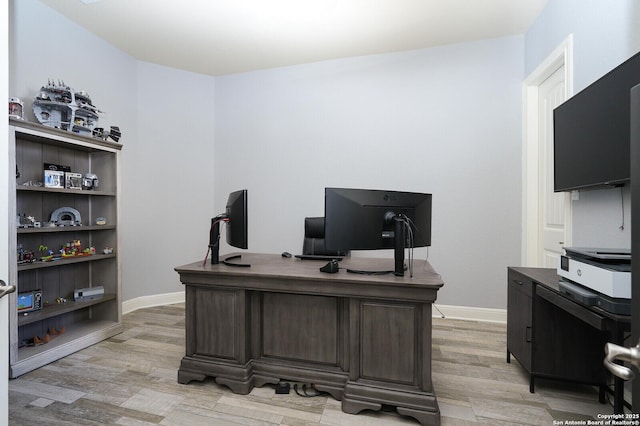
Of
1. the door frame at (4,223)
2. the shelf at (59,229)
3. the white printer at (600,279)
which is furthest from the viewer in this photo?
the shelf at (59,229)

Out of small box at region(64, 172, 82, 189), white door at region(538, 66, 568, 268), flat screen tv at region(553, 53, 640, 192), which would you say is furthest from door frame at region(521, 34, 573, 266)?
small box at region(64, 172, 82, 189)

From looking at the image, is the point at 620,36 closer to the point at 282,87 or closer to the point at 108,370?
the point at 282,87

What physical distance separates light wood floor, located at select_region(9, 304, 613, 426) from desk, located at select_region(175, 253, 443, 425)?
0.11 metres

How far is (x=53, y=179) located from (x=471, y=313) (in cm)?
417

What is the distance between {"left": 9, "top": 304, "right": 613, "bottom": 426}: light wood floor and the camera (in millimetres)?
1723

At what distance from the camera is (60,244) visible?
9.29ft

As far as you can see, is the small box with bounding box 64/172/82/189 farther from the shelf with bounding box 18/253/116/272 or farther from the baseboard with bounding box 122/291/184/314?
the baseboard with bounding box 122/291/184/314

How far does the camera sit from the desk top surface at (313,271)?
5.67 ft

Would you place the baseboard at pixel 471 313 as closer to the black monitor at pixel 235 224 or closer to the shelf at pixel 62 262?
the black monitor at pixel 235 224

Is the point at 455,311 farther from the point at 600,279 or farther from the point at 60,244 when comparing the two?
the point at 60,244

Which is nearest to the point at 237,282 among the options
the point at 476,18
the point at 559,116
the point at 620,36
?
the point at 559,116

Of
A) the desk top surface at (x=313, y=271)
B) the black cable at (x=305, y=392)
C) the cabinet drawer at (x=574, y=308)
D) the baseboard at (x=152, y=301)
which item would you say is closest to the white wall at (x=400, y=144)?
the baseboard at (x=152, y=301)

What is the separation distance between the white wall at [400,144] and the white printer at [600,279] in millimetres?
1772

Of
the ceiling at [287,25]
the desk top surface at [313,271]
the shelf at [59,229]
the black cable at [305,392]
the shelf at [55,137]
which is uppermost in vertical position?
the ceiling at [287,25]
